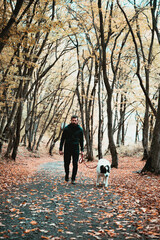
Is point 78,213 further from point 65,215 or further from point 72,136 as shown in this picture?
point 72,136

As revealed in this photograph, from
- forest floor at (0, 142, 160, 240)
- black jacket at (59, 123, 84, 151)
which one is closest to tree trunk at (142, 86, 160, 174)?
forest floor at (0, 142, 160, 240)

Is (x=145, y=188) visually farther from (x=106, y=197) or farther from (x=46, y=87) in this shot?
(x=46, y=87)

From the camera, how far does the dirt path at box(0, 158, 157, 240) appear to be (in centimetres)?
321

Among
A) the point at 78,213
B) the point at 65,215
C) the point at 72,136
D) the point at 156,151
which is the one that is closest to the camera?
the point at 65,215

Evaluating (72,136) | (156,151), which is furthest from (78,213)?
(156,151)

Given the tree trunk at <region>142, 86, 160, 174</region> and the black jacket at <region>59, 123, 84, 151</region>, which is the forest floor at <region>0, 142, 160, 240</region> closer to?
the black jacket at <region>59, 123, 84, 151</region>

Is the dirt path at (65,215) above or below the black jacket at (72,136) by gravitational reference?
below

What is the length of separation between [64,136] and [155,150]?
4272mm

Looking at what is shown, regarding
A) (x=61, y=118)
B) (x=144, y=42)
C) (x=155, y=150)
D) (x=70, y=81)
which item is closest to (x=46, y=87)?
(x=70, y=81)

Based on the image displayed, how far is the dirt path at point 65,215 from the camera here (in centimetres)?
321

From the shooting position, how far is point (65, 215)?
13.4 feet

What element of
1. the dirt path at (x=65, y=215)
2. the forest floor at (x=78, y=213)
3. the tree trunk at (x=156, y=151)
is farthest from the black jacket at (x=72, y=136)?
the tree trunk at (x=156, y=151)

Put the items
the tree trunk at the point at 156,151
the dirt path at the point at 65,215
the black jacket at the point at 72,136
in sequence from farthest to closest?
1. the tree trunk at the point at 156,151
2. the black jacket at the point at 72,136
3. the dirt path at the point at 65,215

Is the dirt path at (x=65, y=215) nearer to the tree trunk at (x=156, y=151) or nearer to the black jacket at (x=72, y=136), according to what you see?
the black jacket at (x=72, y=136)
